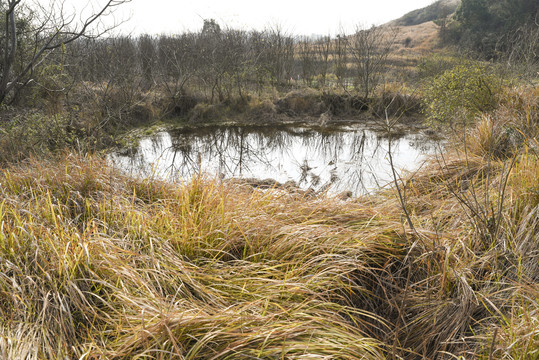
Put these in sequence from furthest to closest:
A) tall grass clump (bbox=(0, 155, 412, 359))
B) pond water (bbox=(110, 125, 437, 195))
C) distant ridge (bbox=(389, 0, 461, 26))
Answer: distant ridge (bbox=(389, 0, 461, 26)), pond water (bbox=(110, 125, 437, 195)), tall grass clump (bbox=(0, 155, 412, 359))

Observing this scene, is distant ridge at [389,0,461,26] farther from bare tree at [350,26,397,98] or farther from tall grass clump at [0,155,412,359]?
tall grass clump at [0,155,412,359]

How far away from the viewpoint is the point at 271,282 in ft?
5.95

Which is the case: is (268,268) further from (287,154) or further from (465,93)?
(465,93)

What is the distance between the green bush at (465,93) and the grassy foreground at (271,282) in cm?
424

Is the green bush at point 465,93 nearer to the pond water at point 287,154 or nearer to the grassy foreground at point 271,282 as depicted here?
the pond water at point 287,154

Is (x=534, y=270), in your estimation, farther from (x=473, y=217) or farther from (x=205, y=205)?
(x=205, y=205)

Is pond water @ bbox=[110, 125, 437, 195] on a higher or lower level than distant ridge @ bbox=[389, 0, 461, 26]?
lower

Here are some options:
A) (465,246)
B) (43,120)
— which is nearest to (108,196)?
(465,246)

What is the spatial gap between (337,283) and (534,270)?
100 centimetres

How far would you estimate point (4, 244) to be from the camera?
1.77 meters

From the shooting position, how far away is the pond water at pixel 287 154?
220 inches

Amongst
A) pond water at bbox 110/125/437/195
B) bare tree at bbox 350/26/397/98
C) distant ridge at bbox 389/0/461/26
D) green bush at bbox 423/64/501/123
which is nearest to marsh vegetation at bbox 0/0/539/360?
pond water at bbox 110/125/437/195

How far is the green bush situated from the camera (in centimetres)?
621

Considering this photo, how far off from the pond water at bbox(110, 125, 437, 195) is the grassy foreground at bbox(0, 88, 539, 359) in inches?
93.9
